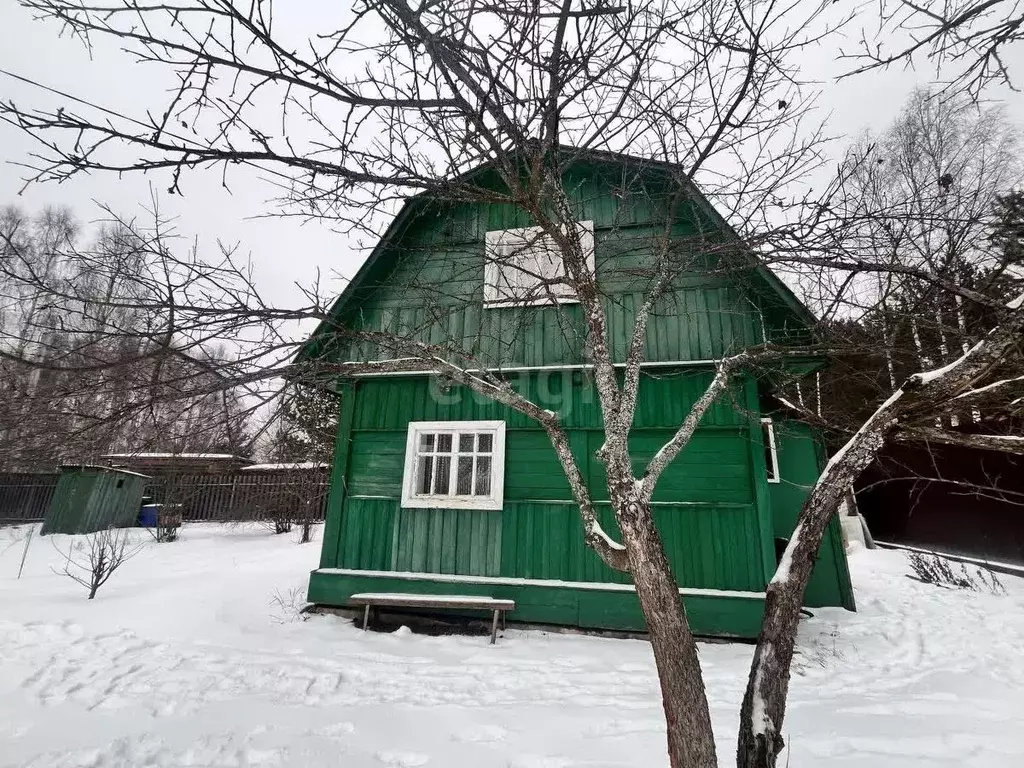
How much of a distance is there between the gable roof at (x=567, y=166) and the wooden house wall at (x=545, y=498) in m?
1.24

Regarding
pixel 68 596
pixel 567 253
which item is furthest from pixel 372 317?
pixel 68 596

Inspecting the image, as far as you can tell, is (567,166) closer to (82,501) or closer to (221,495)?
(82,501)

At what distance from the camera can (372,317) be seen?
7.03 metres

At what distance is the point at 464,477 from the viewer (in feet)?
20.9

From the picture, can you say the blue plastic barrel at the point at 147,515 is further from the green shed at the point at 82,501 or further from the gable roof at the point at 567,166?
the gable roof at the point at 567,166

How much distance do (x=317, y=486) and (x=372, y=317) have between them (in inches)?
335

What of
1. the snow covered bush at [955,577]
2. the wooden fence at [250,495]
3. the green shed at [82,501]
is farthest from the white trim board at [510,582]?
the green shed at [82,501]

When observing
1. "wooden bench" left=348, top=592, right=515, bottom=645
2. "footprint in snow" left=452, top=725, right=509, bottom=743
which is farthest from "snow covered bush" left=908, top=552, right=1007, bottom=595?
"footprint in snow" left=452, top=725, right=509, bottom=743

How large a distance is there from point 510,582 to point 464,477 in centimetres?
143

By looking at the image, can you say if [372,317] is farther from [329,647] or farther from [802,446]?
[802,446]

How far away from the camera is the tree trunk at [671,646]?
80.0 inches

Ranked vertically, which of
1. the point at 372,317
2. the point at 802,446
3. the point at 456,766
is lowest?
the point at 456,766

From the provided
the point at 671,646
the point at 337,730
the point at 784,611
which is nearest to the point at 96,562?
the point at 337,730

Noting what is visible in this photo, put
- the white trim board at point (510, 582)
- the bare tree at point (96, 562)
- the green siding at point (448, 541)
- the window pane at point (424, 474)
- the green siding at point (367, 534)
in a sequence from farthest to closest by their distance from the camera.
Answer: the window pane at point (424, 474) < the green siding at point (367, 534) < the bare tree at point (96, 562) < the green siding at point (448, 541) < the white trim board at point (510, 582)
